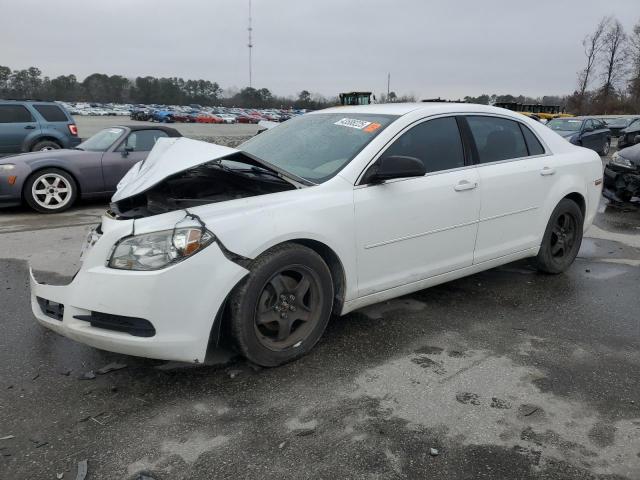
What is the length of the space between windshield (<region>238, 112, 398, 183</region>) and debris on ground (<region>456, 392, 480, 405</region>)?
158 cm

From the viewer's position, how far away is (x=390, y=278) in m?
Result: 3.71

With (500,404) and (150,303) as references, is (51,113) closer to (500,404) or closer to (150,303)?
(150,303)

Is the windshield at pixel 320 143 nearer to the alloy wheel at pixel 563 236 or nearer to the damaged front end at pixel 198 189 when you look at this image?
the damaged front end at pixel 198 189

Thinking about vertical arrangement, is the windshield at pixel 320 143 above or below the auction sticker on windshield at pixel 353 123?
below

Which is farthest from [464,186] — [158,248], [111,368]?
[111,368]

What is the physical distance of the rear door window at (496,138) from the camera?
432cm

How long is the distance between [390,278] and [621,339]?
1741 millimetres

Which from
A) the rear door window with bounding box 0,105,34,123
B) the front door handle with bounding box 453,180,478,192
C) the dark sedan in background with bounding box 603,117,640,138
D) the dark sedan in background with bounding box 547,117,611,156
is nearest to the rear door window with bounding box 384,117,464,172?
the front door handle with bounding box 453,180,478,192

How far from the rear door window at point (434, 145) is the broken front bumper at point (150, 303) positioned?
5.32 ft

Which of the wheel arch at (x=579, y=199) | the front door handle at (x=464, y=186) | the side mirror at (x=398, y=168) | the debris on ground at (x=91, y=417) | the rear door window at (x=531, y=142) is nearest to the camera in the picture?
the debris on ground at (x=91, y=417)

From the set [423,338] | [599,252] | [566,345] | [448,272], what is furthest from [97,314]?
[599,252]

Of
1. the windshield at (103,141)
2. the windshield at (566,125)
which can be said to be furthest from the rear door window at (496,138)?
the windshield at (566,125)

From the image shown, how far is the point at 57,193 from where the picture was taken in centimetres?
811

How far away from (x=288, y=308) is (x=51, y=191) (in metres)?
6.30
